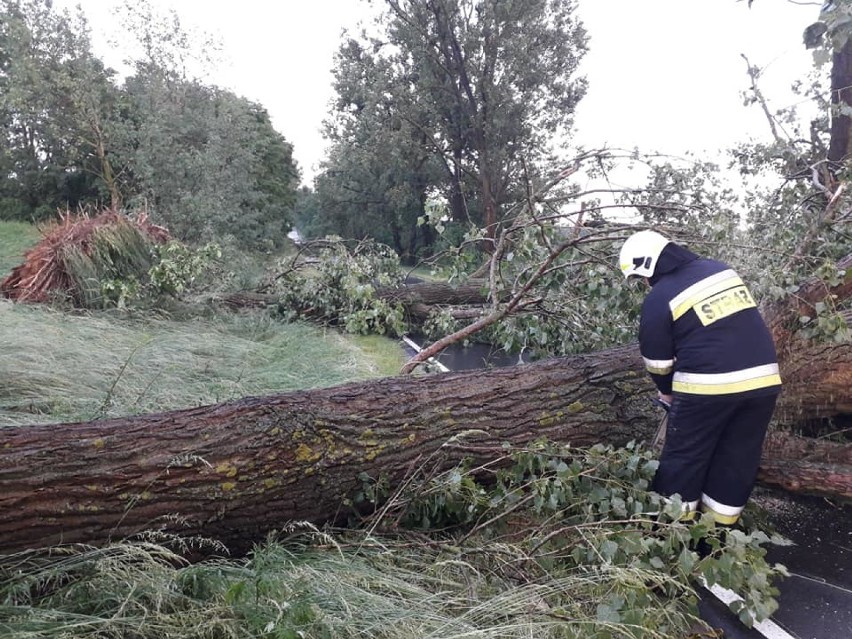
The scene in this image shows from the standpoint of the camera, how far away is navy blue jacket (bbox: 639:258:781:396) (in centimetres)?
262

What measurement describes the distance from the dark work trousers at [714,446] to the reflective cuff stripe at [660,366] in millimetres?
128

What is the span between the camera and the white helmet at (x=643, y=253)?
2.92 m

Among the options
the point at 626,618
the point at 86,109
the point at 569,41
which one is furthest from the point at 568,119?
the point at 626,618

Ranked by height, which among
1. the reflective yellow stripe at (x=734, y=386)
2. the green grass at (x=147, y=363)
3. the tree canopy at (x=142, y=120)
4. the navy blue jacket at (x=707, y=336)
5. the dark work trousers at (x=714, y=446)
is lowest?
the green grass at (x=147, y=363)

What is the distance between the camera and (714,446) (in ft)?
8.86

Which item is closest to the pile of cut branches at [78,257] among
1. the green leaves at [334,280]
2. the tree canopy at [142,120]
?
the green leaves at [334,280]

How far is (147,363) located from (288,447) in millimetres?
2868

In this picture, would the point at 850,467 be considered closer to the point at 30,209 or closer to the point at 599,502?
the point at 599,502

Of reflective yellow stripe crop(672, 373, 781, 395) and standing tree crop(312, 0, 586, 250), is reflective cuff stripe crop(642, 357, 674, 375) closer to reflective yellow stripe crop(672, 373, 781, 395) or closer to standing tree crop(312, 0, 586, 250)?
reflective yellow stripe crop(672, 373, 781, 395)

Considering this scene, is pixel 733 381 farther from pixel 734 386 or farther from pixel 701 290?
pixel 701 290

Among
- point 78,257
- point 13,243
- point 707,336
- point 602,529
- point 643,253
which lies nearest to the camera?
point 602,529

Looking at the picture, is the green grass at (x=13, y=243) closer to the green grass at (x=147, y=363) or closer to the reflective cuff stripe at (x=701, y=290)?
the green grass at (x=147, y=363)

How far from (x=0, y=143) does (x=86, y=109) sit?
18.2 ft

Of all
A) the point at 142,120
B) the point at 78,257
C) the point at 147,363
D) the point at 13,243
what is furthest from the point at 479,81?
the point at 147,363
